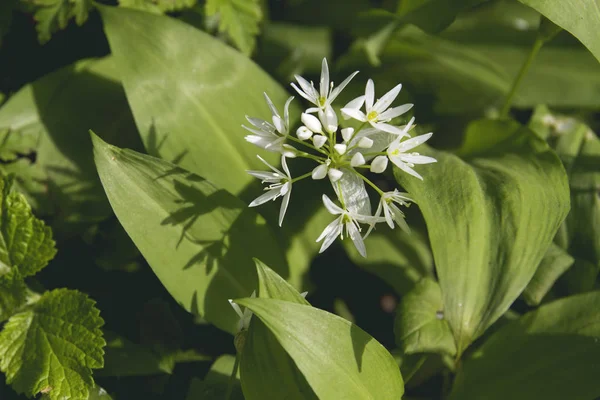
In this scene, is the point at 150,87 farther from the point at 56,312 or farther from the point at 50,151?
the point at 56,312

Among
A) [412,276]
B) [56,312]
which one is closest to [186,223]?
[56,312]

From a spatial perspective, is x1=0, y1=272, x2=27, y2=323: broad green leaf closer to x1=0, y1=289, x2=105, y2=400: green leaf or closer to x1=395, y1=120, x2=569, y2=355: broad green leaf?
x1=0, y1=289, x2=105, y2=400: green leaf

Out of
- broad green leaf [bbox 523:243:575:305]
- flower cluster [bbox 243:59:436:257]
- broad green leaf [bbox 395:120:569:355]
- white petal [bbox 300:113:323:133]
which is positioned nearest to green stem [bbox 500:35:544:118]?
broad green leaf [bbox 395:120:569:355]

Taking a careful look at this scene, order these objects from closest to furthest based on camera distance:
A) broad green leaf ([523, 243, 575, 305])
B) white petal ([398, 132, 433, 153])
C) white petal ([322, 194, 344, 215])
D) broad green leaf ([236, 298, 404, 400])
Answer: broad green leaf ([236, 298, 404, 400]), white petal ([322, 194, 344, 215]), white petal ([398, 132, 433, 153]), broad green leaf ([523, 243, 575, 305])

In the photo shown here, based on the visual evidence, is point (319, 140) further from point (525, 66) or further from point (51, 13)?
point (51, 13)

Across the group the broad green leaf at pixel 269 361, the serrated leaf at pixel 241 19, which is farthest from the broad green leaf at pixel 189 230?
the serrated leaf at pixel 241 19

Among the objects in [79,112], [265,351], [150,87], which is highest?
[150,87]
